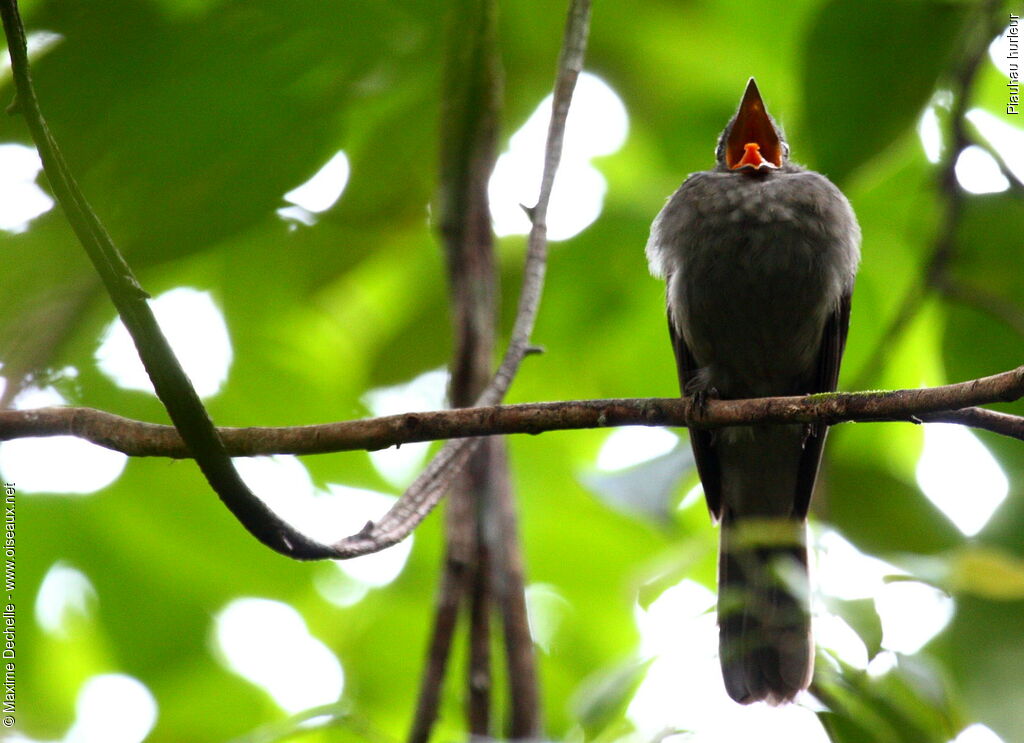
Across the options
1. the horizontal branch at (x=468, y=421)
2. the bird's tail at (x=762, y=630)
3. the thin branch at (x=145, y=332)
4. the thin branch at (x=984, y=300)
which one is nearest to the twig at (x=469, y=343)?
the bird's tail at (x=762, y=630)

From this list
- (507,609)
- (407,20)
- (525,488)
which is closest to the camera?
(407,20)

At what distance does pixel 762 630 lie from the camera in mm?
3732

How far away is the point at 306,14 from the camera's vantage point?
1.58 metres

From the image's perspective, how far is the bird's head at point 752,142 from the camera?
433cm

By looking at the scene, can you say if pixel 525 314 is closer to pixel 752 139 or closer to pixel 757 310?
pixel 757 310

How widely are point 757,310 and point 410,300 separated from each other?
1.32 meters

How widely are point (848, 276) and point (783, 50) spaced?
85 centimetres

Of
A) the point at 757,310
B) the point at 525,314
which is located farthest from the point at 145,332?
the point at 757,310

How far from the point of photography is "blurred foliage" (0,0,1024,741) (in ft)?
5.26

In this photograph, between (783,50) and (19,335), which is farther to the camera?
(783,50)

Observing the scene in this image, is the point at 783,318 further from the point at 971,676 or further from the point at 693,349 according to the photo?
the point at 971,676

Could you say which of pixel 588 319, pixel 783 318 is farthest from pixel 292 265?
pixel 783 318

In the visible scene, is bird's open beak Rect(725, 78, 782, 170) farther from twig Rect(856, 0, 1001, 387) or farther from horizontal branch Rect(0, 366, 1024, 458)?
horizontal branch Rect(0, 366, 1024, 458)

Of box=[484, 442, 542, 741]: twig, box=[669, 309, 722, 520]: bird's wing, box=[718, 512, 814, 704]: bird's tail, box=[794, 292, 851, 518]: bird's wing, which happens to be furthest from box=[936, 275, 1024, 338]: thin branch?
box=[484, 442, 542, 741]: twig
